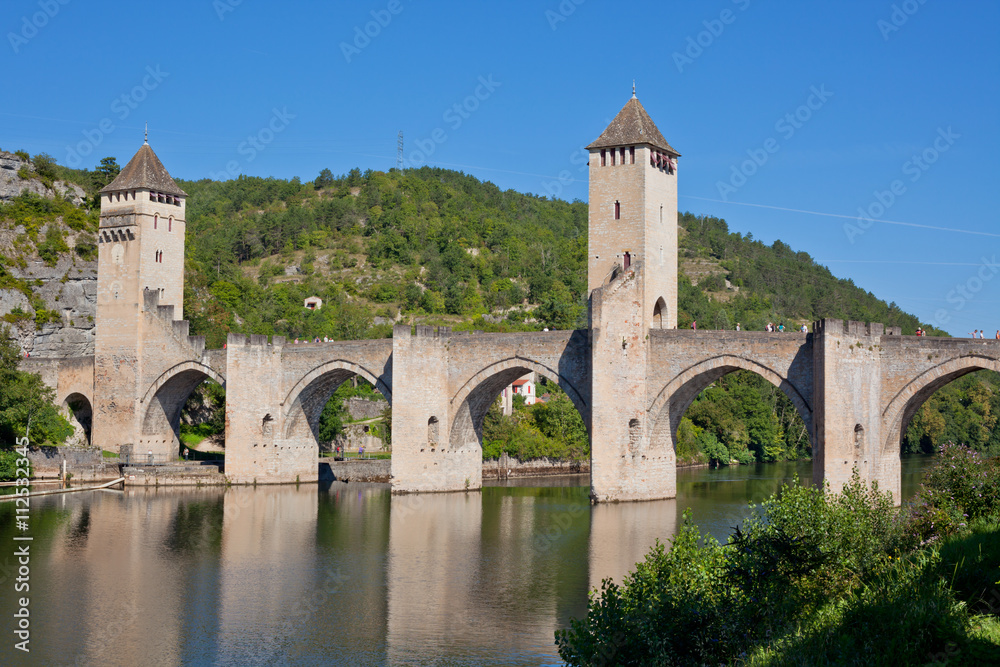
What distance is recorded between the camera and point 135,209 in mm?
39312

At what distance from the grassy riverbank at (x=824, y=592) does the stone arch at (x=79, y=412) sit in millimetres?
34273

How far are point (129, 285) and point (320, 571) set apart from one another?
73.0ft

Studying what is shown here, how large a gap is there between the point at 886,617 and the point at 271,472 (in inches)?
1122

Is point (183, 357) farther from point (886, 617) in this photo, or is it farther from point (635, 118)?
point (886, 617)

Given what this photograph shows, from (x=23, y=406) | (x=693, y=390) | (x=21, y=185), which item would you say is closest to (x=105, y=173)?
(x=21, y=185)

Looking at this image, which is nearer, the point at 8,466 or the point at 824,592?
the point at 824,592

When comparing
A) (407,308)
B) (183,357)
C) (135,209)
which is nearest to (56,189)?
(135,209)

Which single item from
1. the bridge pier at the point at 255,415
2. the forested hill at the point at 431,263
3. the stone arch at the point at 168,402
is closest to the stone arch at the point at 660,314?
the bridge pier at the point at 255,415

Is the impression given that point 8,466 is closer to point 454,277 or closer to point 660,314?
point 660,314

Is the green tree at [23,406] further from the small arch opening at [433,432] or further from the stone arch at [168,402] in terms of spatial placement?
the small arch opening at [433,432]

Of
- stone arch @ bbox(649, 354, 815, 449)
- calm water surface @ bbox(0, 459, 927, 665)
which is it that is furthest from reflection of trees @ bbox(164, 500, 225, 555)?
stone arch @ bbox(649, 354, 815, 449)

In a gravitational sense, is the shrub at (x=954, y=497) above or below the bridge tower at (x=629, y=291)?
below

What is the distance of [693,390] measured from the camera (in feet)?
99.0

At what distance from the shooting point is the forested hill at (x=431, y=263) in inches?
2685
